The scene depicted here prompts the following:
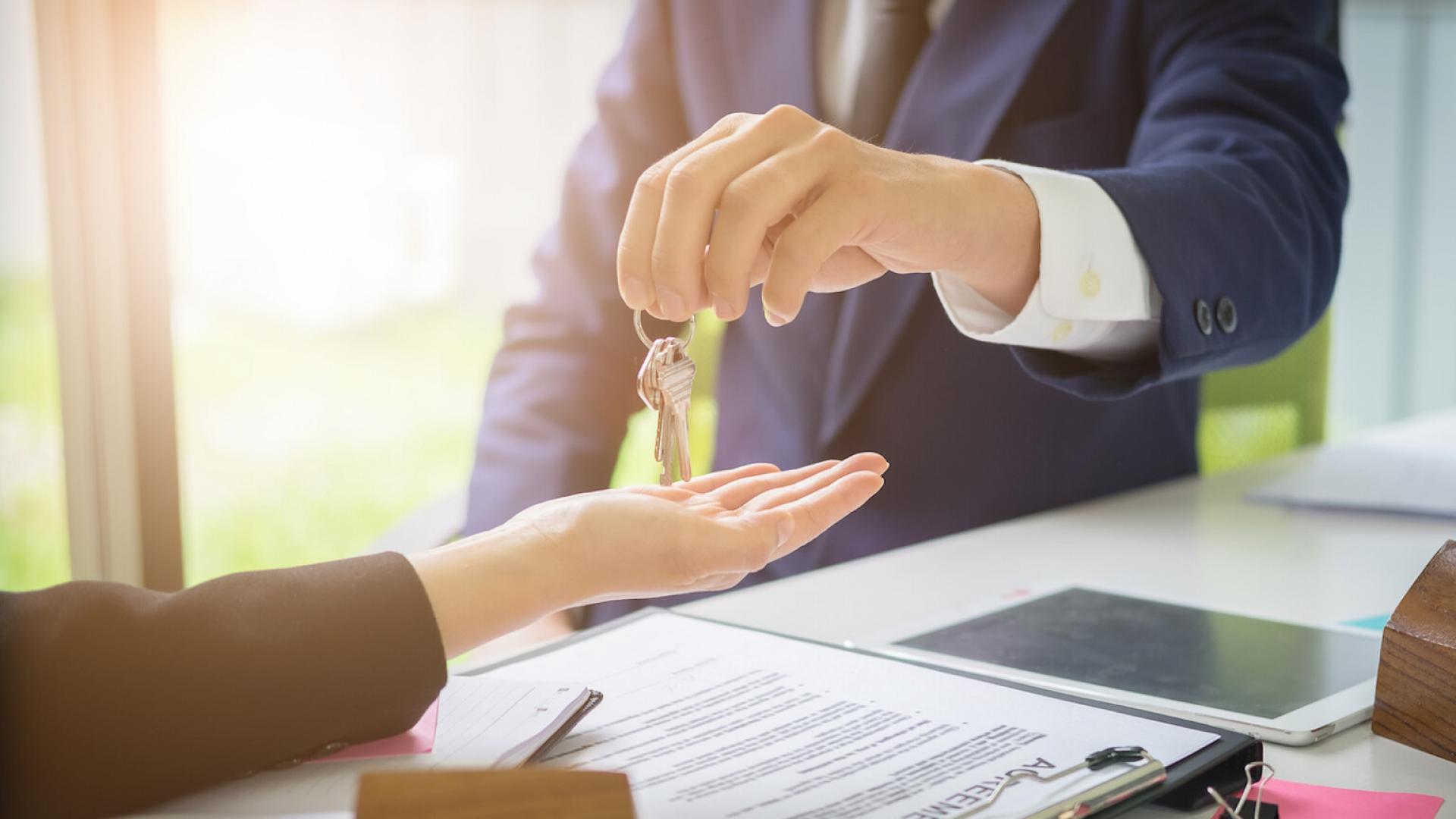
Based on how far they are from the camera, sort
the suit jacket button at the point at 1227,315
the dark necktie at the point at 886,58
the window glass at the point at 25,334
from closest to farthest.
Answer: the suit jacket button at the point at 1227,315, the dark necktie at the point at 886,58, the window glass at the point at 25,334

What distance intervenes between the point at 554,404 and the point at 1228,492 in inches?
30.7

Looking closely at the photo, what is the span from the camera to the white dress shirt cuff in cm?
88

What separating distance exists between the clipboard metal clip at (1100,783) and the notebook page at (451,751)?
21cm

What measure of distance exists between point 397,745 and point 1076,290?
0.58 meters

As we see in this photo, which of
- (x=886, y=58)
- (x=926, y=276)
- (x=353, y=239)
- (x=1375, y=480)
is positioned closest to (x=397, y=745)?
(x=926, y=276)

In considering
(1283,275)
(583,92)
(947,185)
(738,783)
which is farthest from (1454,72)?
(738,783)

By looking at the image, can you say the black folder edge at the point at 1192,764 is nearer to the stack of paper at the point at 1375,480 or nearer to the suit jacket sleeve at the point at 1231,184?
the suit jacket sleeve at the point at 1231,184

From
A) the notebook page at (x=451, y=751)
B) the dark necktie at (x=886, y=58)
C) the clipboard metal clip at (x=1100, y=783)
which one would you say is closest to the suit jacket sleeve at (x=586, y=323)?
the dark necktie at (x=886, y=58)

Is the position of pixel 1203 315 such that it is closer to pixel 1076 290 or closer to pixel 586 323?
pixel 1076 290

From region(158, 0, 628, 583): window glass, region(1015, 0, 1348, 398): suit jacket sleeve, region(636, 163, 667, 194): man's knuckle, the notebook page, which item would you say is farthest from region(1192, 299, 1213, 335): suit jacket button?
region(158, 0, 628, 583): window glass

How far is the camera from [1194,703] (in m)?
0.70

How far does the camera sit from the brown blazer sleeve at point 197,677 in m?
0.49

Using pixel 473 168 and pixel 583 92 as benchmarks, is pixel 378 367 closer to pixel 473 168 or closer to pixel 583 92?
pixel 473 168

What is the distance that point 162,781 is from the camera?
1.66 ft
